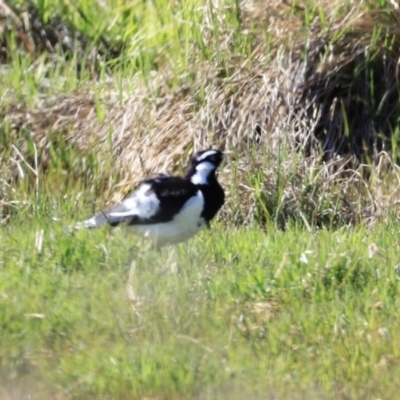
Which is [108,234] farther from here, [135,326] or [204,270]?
[135,326]

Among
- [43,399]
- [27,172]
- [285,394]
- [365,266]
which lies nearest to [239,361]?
[285,394]

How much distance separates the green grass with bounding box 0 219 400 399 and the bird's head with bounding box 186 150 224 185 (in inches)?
21.0

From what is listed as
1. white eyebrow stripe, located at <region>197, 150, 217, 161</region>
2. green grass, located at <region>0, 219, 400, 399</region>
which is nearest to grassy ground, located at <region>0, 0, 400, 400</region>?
green grass, located at <region>0, 219, 400, 399</region>

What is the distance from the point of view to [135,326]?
5359 mm

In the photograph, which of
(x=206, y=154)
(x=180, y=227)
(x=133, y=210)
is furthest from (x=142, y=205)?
(x=206, y=154)

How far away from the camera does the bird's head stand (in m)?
7.10

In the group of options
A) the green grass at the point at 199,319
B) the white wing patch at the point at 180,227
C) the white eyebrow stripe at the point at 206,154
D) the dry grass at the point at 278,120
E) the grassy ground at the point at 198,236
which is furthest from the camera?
the dry grass at the point at 278,120

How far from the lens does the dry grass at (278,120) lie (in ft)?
26.7

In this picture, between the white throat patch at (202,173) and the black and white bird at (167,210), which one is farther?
the white throat patch at (202,173)

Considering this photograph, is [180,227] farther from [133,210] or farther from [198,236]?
[198,236]

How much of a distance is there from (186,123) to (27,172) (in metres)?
1.30

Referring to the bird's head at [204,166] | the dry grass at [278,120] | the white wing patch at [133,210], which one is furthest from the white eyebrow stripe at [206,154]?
the dry grass at [278,120]

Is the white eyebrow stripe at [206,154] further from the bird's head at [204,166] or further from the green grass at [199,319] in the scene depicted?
the green grass at [199,319]

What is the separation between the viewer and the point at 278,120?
855 cm
